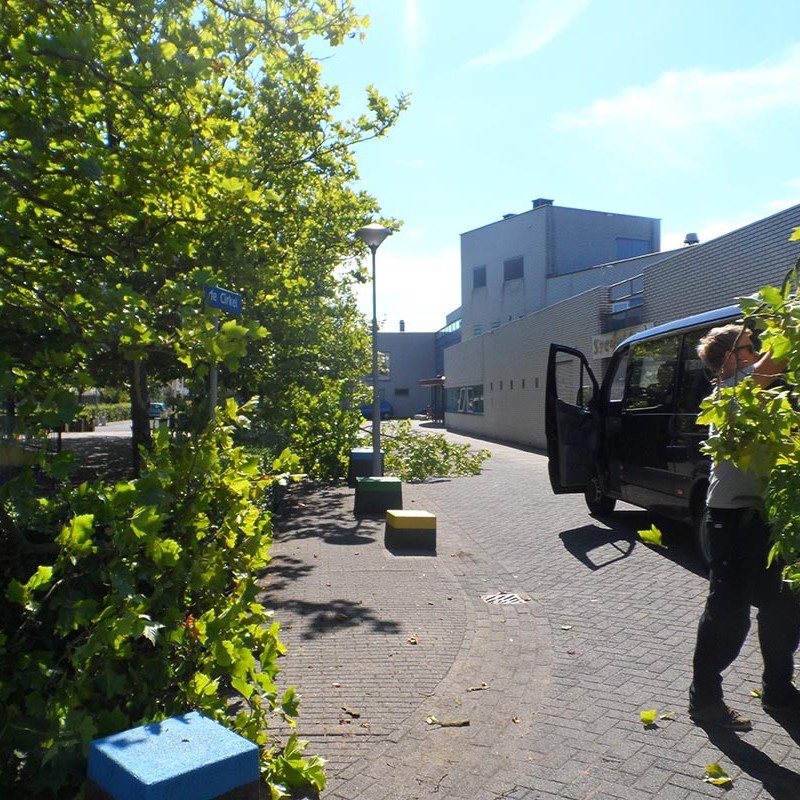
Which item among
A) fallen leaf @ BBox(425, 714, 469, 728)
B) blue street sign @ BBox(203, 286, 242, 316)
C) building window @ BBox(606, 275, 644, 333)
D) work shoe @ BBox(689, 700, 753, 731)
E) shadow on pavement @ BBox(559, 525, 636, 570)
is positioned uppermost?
building window @ BBox(606, 275, 644, 333)

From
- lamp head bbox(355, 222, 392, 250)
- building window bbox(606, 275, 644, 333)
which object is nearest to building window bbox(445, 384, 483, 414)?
building window bbox(606, 275, 644, 333)

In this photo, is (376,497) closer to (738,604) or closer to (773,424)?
(738,604)

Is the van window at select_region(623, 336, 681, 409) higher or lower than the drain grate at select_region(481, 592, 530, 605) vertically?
higher

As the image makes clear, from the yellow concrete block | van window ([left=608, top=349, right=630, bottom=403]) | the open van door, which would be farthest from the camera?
the open van door

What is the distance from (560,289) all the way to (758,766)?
119 ft

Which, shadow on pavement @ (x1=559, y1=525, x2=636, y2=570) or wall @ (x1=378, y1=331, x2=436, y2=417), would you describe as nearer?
shadow on pavement @ (x1=559, y1=525, x2=636, y2=570)

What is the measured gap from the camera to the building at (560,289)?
560 inches

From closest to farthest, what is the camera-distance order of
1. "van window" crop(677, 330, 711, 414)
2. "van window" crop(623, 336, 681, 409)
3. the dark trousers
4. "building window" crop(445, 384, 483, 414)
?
the dark trousers, "van window" crop(677, 330, 711, 414), "van window" crop(623, 336, 681, 409), "building window" crop(445, 384, 483, 414)

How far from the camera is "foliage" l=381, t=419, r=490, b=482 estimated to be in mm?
17641

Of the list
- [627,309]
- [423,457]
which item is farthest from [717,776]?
[627,309]

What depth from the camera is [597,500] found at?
10.8 meters

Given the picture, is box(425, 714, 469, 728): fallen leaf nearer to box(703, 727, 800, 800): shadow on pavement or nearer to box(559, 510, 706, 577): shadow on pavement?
box(703, 727, 800, 800): shadow on pavement

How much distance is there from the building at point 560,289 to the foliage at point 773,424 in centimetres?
754

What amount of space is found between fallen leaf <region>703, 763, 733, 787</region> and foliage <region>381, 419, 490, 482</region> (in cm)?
1382
